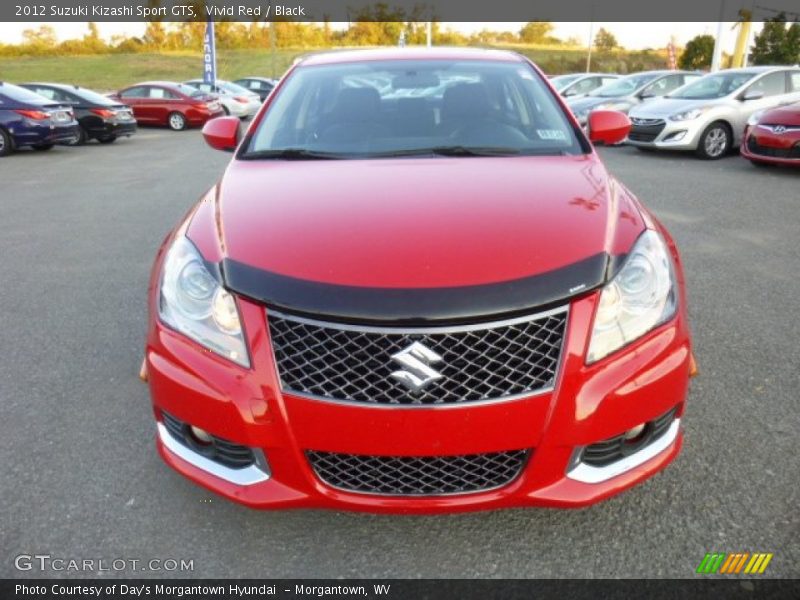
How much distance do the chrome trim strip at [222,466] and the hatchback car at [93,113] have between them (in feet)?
46.1

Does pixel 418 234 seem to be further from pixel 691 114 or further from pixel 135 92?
pixel 135 92

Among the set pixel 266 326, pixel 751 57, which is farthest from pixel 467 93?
pixel 751 57

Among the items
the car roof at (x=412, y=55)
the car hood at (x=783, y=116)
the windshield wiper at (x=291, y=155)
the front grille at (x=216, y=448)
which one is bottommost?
→ the front grille at (x=216, y=448)

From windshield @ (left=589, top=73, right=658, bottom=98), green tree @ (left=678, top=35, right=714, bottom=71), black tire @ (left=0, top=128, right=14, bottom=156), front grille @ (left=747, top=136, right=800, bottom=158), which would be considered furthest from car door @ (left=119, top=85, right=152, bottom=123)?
green tree @ (left=678, top=35, right=714, bottom=71)

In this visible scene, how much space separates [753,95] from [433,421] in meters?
11.6

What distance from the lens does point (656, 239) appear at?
2178 millimetres

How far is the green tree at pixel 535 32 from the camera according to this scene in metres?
91.6

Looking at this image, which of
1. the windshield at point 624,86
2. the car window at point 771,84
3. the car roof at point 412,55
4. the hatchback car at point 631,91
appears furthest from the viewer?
the windshield at point 624,86

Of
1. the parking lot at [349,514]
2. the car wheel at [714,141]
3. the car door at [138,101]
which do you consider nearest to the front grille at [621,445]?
the parking lot at [349,514]

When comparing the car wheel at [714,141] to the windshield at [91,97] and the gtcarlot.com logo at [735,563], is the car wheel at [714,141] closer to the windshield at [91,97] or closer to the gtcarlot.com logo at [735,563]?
the gtcarlot.com logo at [735,563]

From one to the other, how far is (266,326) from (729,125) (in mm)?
11153

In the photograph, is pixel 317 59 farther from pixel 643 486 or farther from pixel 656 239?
pixel 643 486

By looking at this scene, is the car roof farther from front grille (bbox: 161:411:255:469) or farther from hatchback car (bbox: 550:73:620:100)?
hatchback car (bbox: 550:73:620:100)
